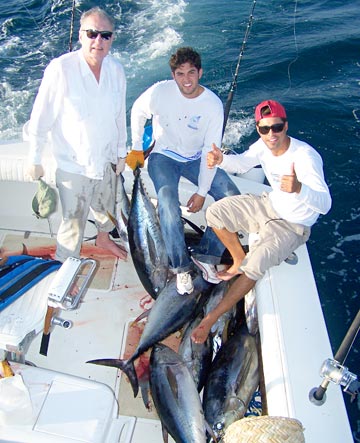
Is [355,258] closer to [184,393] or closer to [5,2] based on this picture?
[184,393]

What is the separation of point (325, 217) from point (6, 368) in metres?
3.93

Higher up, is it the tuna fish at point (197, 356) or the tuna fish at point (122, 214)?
the tuna fish at point (122, 214)

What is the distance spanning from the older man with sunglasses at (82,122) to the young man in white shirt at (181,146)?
35cm

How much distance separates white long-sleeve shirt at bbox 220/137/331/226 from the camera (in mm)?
2576

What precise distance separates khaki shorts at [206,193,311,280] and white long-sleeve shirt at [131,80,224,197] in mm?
299

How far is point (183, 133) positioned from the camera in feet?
10.9

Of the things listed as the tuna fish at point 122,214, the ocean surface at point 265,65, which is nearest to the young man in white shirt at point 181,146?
the tuna fish at point 122,214

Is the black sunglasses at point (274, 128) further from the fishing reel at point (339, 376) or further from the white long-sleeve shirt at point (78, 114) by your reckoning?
the fishing reel at point (339, 376)

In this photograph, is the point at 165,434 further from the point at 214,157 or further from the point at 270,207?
the point at 214,157

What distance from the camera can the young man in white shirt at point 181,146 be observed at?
10.0 feet

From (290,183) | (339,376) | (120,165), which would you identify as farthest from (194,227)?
(339,376)

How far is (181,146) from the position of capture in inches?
134

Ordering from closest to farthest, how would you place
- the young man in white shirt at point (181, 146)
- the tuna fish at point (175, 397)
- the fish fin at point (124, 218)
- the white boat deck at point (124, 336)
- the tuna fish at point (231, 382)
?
the white boat deck at point (124, 336) → the tuna fish at point (175, 397) → the tuna fish at point (231, 382) → the young man in white shirt at point (181, 146) → the fish fin at point (124, 218)

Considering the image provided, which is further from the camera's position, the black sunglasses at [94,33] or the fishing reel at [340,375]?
the black sunglasses at [94,33]
